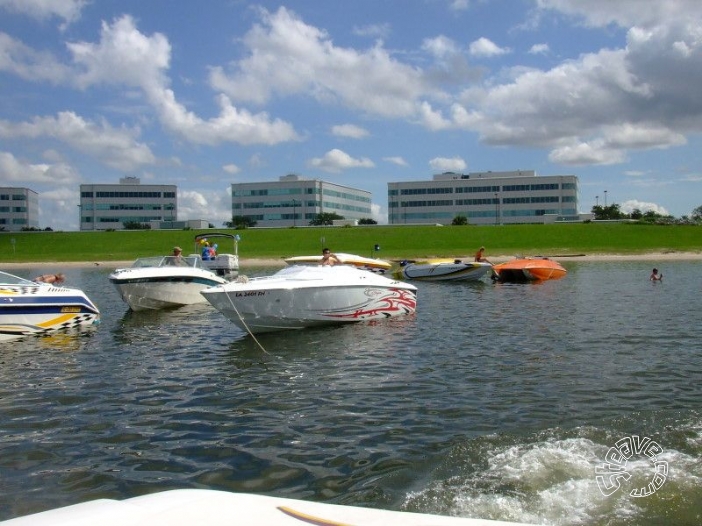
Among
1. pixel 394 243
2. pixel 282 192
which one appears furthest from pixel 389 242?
pixel 282 192

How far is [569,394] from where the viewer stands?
9633mm

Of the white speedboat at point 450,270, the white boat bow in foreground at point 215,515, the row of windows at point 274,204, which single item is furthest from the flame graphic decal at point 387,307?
the row of windows at point 274,204

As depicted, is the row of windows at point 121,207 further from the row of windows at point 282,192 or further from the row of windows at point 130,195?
the row of windows at point 282,192

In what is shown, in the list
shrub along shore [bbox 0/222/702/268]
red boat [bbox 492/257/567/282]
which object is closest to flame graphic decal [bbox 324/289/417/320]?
red boat [bbox 492/257/567/282]

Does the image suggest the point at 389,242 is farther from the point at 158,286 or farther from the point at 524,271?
the point at 158,286

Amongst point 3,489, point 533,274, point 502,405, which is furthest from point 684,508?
point 533,274

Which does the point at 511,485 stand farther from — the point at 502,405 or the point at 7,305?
the point at 7,305

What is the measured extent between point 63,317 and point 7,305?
146 centimetres

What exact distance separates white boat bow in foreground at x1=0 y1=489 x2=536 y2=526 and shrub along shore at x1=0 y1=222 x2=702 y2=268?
2182 inches

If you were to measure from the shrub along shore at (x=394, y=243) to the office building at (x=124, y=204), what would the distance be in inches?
2021

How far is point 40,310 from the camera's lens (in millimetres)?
15828

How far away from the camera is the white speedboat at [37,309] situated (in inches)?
601

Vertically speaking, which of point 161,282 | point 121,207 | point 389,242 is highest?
point 121,207

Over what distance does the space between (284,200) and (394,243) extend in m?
73.0
